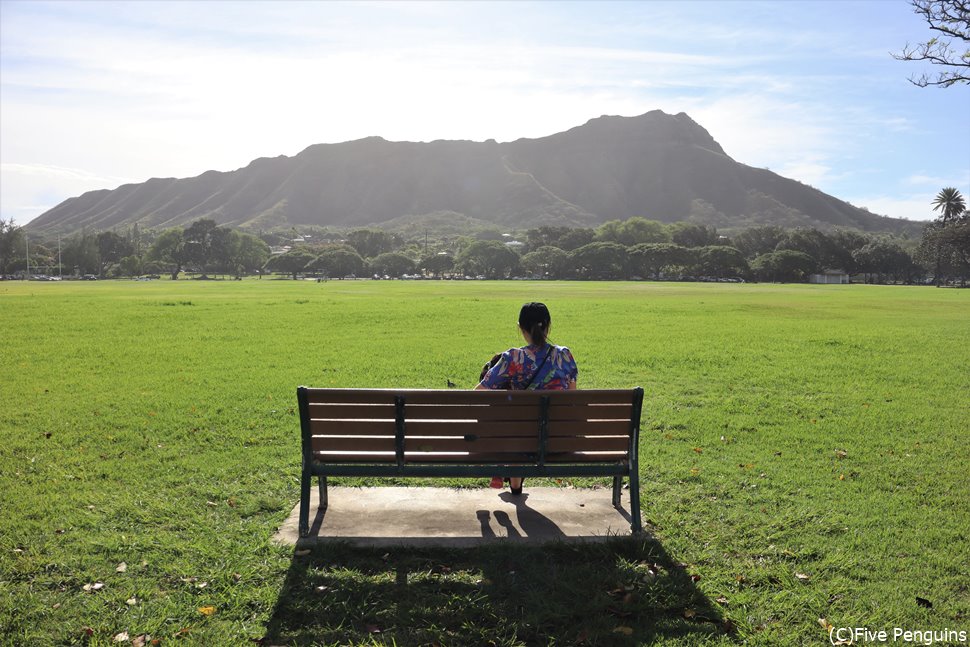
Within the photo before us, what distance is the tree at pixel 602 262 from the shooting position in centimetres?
12495

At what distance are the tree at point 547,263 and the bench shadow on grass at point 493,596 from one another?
127m

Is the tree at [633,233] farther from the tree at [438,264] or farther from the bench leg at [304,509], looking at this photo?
the bench leg at [304,509]

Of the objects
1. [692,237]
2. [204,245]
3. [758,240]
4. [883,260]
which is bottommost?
[883,260]

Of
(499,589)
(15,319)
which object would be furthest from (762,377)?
(15,319)

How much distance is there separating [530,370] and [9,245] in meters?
172

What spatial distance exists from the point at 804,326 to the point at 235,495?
918 inches

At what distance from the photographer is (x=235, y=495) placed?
6.20m

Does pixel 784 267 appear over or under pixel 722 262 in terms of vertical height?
under

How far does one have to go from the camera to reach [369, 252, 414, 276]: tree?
483 feet

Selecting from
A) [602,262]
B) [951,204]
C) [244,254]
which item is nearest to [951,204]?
[951,204]

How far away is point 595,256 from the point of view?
127 m

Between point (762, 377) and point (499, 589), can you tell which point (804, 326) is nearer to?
point (762, 377)

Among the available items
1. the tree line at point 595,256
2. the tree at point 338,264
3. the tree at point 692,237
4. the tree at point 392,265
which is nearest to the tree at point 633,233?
the tree line at point 595,256

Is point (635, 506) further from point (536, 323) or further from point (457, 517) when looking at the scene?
point (536, 323)
